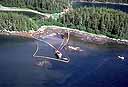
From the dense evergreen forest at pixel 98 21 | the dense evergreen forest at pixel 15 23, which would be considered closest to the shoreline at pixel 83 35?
the dense evergreen forest at pixel 15 23

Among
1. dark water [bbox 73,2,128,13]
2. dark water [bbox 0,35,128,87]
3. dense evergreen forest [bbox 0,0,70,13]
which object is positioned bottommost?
dark water [bbox 0,35,128,87]

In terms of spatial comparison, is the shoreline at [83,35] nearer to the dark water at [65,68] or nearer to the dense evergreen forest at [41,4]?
the dark water at [65,68]

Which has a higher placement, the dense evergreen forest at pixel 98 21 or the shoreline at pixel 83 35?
the dense evergreen forest at pixel 98 21

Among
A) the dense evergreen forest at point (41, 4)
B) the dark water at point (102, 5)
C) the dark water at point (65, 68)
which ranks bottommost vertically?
the dark water at point (65, 68)

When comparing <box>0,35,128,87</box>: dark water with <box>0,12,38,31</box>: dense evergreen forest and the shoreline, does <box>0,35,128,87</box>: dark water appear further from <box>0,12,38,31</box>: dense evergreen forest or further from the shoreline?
<box>0,12,38,31</box>: dense evergreen forest

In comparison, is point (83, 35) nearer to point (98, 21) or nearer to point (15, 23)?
point (98, 21)

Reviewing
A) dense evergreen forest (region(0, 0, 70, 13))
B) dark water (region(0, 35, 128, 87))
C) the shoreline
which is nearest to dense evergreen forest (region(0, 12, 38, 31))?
the shoreline

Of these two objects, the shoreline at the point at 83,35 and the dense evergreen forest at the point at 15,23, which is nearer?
the shoreline at the point at 83,35

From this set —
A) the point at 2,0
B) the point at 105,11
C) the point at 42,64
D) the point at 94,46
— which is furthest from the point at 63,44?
the point at 2,0
